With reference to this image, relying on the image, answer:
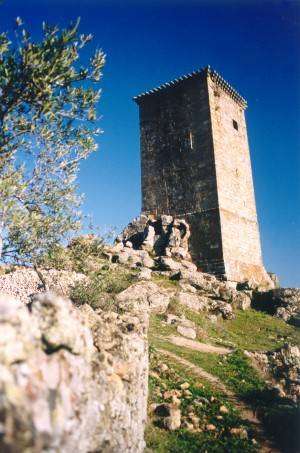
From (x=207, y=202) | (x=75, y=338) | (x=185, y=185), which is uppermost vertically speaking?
(x=185, y=185)

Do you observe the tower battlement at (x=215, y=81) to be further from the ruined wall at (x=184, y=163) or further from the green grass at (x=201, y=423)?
the green grass at (x=201, y=423)

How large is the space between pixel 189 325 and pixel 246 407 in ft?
23.8

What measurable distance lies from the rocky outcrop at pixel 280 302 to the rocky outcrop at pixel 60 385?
62.3 ft

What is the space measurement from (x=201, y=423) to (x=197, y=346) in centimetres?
596

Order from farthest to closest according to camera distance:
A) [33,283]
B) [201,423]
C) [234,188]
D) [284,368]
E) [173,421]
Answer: [234,188] → [33,283] → [284,368] → [201,423] → [173,421]

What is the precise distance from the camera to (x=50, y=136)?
9969 millimetres

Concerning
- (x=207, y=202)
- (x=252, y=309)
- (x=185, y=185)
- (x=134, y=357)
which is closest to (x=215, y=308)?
(x=252, y=309)

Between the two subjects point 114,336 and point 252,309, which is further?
point 252,309

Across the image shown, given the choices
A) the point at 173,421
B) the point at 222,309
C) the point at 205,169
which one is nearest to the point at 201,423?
the point at 173,421

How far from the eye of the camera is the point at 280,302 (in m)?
22.6

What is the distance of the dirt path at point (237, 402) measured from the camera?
655 cm

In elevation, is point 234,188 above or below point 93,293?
above

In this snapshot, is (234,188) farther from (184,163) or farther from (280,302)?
(280,302)

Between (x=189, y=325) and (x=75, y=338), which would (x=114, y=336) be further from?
(x=189, y=325)
